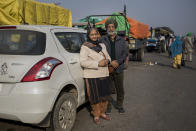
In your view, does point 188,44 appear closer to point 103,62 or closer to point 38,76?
point 103,62

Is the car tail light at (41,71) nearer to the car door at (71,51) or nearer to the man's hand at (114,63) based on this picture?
the car door at (71,51)

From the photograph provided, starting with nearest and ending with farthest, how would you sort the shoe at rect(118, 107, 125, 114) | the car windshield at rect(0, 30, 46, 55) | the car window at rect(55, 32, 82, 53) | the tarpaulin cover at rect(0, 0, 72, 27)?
the car windshield at rect(0, 30, 46, 55)
the car window at rect(55, 32, 82, 53)
the shoe at rect(118, 107, 125, 114)
the tarpaulin cover at rect(0, 0, 72, 27)

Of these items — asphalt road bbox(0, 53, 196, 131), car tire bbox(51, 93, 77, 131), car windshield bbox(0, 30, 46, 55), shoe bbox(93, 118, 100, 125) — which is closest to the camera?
car windshield bbox(0, 30, 46, 55)

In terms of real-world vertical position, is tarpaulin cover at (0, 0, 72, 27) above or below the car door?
above

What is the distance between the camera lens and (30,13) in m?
7.02

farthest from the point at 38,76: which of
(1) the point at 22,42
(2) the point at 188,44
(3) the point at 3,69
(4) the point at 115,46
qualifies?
(2) the point at 188,44

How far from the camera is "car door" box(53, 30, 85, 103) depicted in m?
3.04

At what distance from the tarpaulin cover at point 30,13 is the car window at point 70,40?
3.39 meters

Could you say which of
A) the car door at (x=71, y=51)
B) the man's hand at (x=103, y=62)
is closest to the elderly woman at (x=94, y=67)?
the man's hand at (x=103, y=62)

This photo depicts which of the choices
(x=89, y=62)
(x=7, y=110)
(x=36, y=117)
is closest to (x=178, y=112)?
(x=89, y=62)

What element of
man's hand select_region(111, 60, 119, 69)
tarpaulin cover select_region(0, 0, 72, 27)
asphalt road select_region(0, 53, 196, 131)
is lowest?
asphalt road select_region(0, 53, 196, 131)

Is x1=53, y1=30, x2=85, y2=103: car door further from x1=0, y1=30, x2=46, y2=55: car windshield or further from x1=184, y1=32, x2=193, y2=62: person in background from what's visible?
x1=184, y1=32, x2=193, y2=62: person in background

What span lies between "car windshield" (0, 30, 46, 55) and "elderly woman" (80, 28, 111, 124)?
2.61 feet

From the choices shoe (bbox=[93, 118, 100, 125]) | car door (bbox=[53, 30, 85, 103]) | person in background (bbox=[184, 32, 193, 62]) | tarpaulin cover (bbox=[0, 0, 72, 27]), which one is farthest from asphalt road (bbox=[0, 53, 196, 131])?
person in background (bbox=[184, 32, 193, 62])
